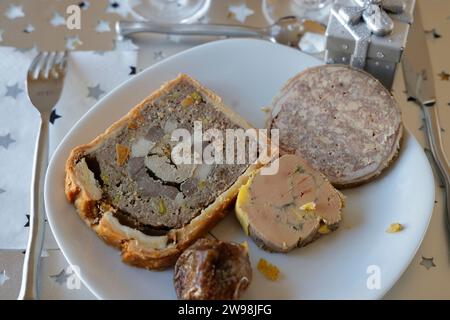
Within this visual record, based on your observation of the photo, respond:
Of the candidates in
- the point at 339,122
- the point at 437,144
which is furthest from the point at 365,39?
the point at 437,144

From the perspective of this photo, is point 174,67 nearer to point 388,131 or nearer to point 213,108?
point 213,108

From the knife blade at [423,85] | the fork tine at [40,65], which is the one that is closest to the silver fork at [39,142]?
the fork tine at [40,65]

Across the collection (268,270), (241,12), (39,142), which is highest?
(241,12)

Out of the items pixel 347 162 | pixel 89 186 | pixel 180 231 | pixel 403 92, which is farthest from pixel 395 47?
pixel 89 186

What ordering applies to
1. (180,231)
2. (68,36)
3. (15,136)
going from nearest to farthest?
(180,231), (15,136), (68,36)

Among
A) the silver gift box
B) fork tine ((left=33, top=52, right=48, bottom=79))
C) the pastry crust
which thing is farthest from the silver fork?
the silver gift box

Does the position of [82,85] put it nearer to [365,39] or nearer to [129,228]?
[129,228]
